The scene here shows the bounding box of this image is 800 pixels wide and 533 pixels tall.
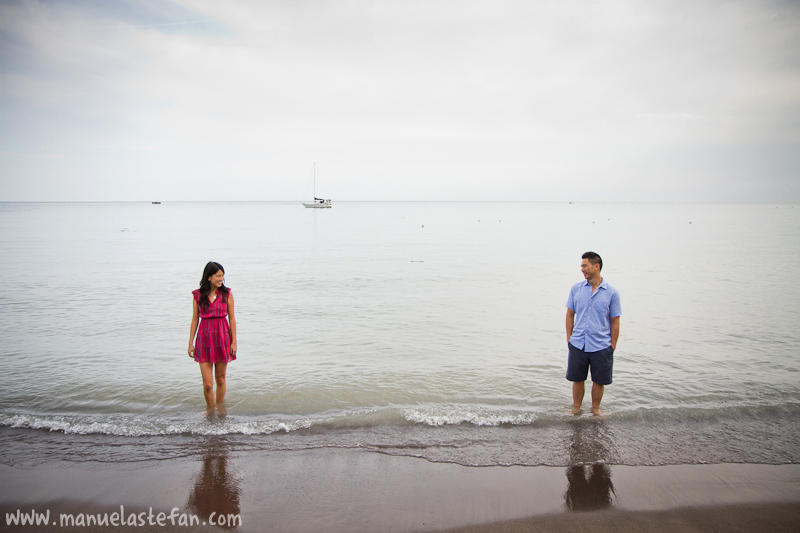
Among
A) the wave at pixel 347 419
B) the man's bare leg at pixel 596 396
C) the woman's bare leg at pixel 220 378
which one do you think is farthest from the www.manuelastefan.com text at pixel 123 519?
the man's bare leg at pixel 596 396

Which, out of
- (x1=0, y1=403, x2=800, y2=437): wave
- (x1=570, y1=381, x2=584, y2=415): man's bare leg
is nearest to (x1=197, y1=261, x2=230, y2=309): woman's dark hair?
(x1=0, y1=403, x2=800, y2=437): wave

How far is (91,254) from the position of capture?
1027 inches

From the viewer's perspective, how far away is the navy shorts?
5.69 metres

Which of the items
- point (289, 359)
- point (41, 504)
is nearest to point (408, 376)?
point (289, 359)

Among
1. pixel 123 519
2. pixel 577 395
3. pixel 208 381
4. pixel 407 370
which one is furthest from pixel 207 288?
pixel 577 395

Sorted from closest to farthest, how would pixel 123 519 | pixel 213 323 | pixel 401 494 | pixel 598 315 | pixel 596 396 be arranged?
pixel 123 519
pixel 401 494
pixel 598 315
pixel 213 323
pixel 596 396

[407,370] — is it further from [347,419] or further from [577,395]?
[577,395]

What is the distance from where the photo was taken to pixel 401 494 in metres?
4.34

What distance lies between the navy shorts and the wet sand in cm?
116

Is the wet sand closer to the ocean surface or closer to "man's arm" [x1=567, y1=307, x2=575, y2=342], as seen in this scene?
the ocean surface

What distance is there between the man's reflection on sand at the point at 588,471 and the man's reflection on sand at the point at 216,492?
3010 mm

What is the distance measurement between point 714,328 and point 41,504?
1271cm

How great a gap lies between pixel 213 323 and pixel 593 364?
480 cm

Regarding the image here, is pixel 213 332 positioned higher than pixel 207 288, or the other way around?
pixel 207 288
